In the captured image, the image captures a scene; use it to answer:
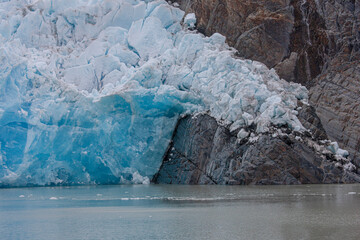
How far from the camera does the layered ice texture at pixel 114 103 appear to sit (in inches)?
773

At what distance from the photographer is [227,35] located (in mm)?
22938

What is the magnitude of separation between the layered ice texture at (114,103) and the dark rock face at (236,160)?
0.51 m

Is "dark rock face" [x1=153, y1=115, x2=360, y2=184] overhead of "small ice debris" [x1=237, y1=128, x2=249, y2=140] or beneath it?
beneath

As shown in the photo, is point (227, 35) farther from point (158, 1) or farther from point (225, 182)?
point (225, 182)

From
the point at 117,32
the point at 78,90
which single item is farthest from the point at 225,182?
the point at 117,32

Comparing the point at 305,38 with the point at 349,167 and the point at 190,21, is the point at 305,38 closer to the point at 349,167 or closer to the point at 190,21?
the point at 190,21

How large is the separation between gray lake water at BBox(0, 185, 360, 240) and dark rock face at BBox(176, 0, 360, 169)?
9.48 m

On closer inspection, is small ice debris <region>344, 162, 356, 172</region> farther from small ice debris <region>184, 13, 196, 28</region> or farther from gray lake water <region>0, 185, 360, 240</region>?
small ice debris <region>184, 13, 196, 28</region>

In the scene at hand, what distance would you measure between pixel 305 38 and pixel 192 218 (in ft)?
49.0

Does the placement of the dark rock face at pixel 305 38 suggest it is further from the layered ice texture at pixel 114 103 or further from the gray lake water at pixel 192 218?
the gray lake water at pixel 192 218

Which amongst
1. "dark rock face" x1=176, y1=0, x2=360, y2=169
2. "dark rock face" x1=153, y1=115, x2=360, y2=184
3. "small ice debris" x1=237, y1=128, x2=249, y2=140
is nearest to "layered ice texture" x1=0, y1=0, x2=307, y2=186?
"small ice debris" x1=237, y1=128, x2=249, y2=140

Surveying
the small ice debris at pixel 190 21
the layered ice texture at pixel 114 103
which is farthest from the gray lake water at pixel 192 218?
the small ice debris at pixel 190 21

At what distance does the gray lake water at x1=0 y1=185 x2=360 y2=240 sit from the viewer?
734 cm

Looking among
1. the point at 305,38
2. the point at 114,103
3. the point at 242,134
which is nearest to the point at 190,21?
the point at 305,38
